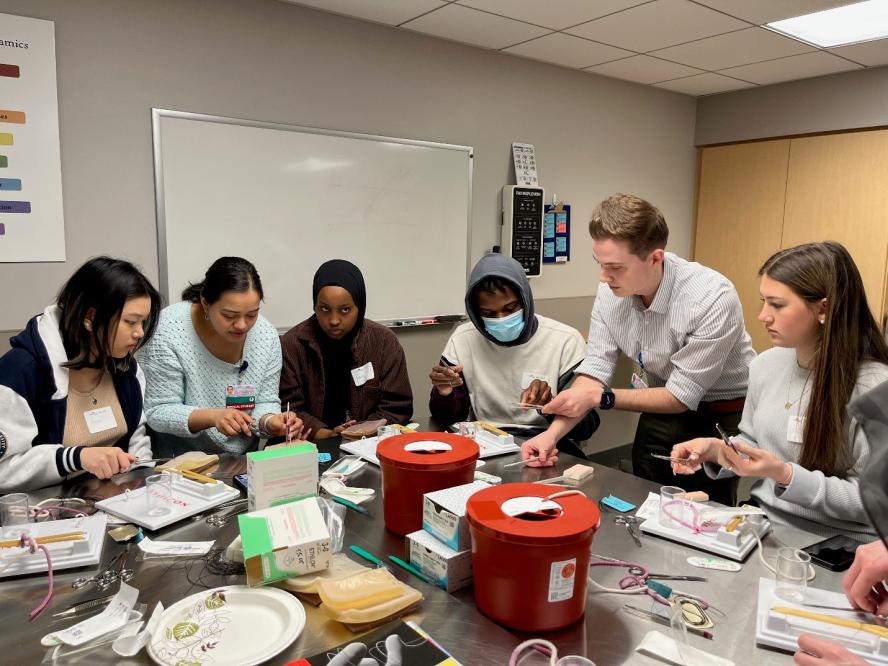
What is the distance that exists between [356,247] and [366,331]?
94 centimetres

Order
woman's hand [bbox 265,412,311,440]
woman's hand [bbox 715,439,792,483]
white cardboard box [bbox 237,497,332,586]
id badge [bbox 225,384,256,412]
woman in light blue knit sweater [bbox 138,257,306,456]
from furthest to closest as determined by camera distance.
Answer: id badge [bbox 225,384,256,412] → woman in light blue knit sweater [bbox 138,257,306,456] → woman's hand [bbox 265,412,311,440] → woman's hand [bbox 715,439,792,483] → white cardboard box [bbox 237,497,332,586]

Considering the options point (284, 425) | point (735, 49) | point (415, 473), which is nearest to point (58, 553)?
point (415, 473)

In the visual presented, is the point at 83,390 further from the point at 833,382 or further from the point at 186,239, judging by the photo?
the point at 833,382

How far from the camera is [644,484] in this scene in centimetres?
165

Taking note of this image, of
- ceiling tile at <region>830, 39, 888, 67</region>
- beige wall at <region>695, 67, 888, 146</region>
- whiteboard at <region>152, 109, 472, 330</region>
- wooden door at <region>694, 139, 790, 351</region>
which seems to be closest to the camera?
whiteboard at <region>152, 109, 472, 330</region>

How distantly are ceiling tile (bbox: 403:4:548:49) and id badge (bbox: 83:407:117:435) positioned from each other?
2.38m

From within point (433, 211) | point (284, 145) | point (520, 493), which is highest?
point (284, 145)

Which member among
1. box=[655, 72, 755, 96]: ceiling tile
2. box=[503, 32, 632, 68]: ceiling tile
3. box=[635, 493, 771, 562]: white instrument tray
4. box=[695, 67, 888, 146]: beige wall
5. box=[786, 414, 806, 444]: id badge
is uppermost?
box=[655, 72, 755, 96]: ceiling tile

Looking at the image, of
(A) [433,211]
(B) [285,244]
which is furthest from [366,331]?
(A) [433,211]

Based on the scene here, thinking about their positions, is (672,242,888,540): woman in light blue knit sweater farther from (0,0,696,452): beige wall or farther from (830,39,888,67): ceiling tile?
(830,39,888,67): ceiling tile

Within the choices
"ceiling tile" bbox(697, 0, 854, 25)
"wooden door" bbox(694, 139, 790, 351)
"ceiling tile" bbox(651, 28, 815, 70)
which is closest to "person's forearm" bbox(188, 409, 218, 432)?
"ceiling tile" bbox(697, 0, 854, 25)

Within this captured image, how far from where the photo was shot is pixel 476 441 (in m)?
1.89

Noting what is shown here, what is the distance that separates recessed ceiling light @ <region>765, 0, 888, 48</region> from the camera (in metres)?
3.09

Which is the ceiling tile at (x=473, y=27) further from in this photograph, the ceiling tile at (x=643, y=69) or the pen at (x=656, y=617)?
the pen at (x=656, y=617)
